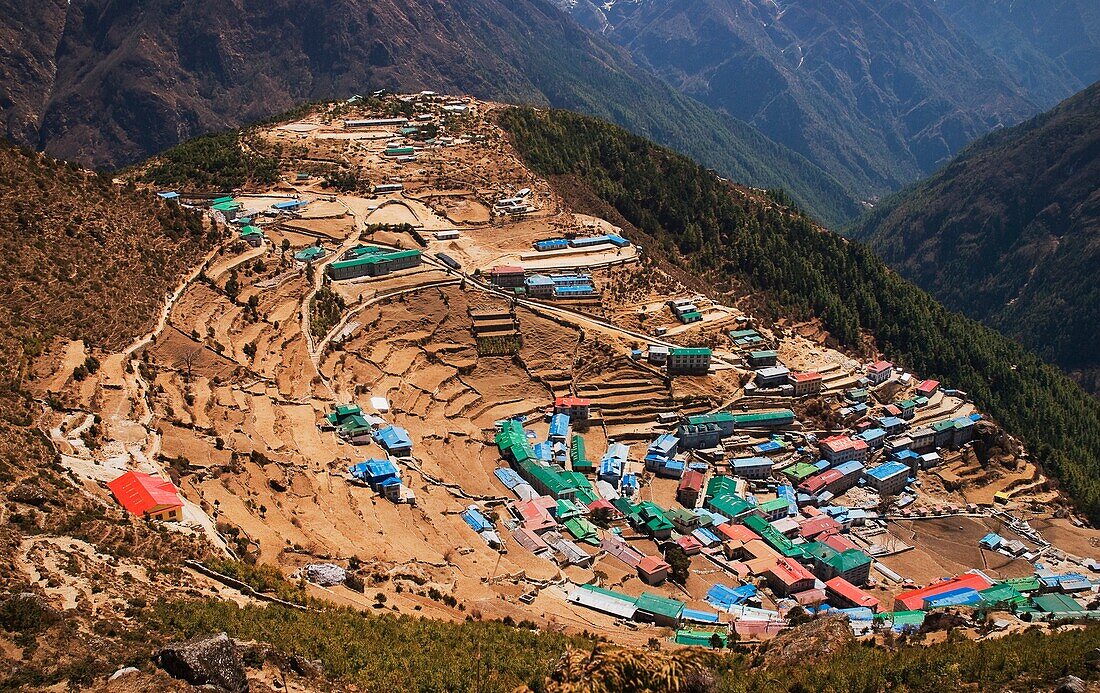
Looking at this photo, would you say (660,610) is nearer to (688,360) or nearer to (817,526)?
(817,526)

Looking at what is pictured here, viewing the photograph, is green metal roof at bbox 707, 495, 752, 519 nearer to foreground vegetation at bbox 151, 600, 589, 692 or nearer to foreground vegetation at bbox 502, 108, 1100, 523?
foreground vegetation at bbox 151, 600, 589, 692

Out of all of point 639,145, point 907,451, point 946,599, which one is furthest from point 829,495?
point 639,145

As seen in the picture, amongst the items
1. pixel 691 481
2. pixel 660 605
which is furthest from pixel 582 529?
pixel 691 481

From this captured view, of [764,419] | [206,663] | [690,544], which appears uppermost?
[206,663]

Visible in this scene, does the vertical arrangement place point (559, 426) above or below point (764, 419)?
below

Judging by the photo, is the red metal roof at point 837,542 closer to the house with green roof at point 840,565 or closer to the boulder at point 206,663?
the house with green roof at point 840,565
